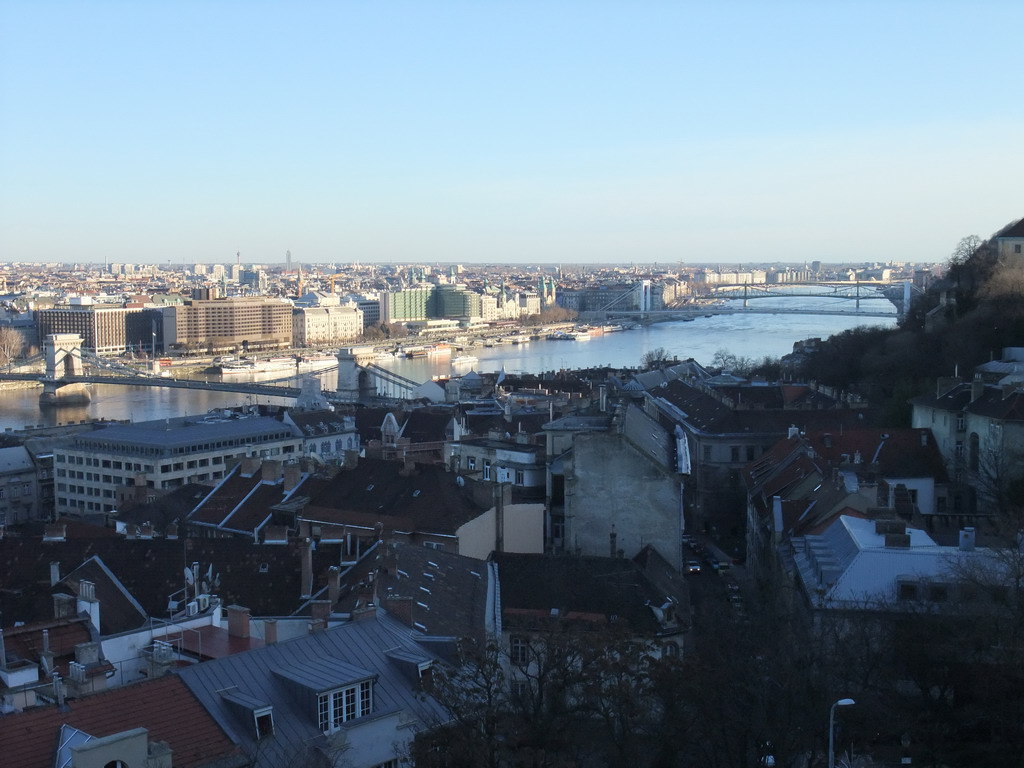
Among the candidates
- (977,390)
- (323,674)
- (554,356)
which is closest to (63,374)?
(554,356)

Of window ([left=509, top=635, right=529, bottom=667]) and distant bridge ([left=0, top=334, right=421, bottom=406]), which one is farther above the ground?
window ([left=509, top=635, right=529, bottom=667])

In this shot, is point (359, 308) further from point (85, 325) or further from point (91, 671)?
point (91, 671)

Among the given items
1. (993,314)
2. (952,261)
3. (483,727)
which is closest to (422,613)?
(483,727)

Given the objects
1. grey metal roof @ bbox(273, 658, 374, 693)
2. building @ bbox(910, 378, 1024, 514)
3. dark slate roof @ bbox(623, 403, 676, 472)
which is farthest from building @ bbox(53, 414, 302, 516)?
grey metal roof @ bbox(273, 658, 374, 693)

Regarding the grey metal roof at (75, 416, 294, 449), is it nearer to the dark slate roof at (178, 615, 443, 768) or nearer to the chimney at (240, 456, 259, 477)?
the chimney at (240, 456, 259, 477)

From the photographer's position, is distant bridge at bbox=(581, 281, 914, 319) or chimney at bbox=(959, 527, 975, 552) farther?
distant bridge at bbox=(581, 281, 914, 319)

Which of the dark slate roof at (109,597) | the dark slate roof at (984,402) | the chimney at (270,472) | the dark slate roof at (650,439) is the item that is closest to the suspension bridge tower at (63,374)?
the dark slate roof at (650,439)
